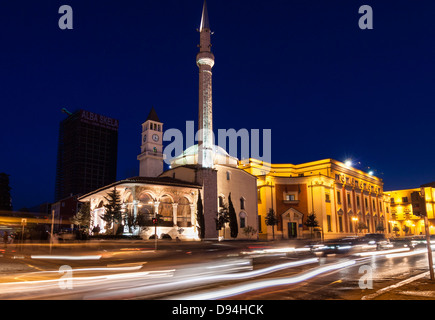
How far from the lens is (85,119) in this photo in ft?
486

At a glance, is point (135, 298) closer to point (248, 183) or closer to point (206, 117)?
point (206, 117)

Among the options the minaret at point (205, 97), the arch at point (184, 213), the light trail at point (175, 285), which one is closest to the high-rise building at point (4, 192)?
the arch at point (184, 213)

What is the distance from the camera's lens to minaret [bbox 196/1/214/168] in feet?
157

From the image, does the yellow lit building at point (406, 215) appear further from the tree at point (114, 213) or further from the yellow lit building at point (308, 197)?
the tree at point (114, 213)

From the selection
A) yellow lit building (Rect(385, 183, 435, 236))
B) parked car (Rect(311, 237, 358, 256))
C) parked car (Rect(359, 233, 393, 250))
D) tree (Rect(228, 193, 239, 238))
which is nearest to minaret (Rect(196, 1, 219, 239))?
tree (Rect(228, 193, 239, 238))

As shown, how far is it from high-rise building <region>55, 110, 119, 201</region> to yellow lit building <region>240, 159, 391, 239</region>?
9944 cm

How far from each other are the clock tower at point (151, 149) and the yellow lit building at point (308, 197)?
1535cm

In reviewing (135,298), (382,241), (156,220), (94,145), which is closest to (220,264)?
(135,298)

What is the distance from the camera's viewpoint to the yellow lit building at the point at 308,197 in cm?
5803

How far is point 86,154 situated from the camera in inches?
5807

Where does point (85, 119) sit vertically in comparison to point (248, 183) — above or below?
above

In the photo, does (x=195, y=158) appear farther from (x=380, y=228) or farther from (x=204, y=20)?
(x=380, y=228)

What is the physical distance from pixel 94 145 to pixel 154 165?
95.2 m
